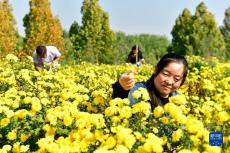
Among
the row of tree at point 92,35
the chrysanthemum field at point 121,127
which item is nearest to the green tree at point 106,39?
the row of tree at point 92,35

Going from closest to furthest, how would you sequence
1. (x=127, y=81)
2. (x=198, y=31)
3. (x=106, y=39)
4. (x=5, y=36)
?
(x=127, y=81), (x=5, y=36), (x=106, y=39), (x=198, y=31)

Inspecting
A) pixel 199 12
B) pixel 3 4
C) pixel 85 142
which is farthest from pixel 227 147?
pixel 199 12

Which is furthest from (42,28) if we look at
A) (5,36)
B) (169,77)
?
(169,77)

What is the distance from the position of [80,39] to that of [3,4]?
230 inches

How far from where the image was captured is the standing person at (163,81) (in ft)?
11.9

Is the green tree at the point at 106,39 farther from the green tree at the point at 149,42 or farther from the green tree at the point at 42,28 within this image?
the green tree at the point at 149,42

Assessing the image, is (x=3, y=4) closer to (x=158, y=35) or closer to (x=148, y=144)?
(x=148, y=144)

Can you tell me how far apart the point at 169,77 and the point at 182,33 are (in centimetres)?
3221

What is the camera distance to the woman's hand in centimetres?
377

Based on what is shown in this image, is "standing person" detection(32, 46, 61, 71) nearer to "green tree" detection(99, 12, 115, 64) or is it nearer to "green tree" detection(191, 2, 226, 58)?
"green tree" detection(99, 12, 115, 64)

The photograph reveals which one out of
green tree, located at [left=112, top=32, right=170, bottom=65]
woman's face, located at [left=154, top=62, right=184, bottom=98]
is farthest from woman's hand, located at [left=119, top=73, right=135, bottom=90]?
green tree, located at [left=112, top=32, right=170, bottom=65]

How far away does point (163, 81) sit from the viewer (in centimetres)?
361

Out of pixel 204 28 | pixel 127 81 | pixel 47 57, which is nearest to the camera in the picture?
pixel 127 81

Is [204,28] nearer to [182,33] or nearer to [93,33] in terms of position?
[182,33]
